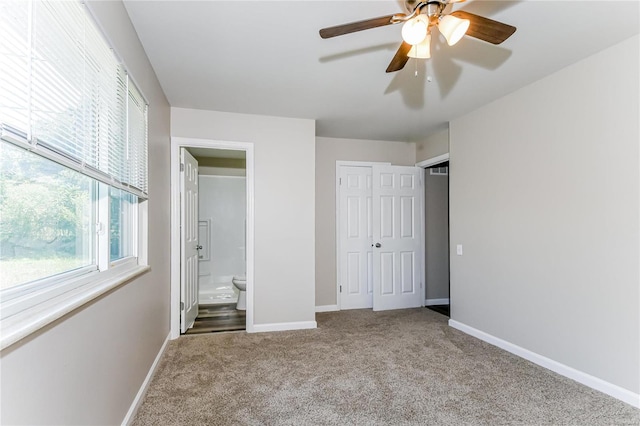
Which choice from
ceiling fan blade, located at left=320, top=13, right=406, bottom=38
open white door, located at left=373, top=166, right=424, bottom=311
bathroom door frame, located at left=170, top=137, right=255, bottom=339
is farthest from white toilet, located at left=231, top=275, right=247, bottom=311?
ceiling fan blade, located at left=320, top=13, right=406, bottom=38

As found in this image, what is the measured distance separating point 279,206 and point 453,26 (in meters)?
2.56

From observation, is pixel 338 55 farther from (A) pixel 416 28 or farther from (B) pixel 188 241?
(B) pixel 188 241

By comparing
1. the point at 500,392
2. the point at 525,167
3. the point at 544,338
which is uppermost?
the point at 525,167

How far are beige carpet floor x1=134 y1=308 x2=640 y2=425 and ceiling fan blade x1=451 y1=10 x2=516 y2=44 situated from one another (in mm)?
2158

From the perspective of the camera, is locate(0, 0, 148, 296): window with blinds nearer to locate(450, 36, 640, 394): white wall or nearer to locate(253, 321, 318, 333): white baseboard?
locate(253, 321, 318, 333): white baseboard

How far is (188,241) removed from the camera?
3.71 m

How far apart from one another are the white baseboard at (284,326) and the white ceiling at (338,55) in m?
2.35

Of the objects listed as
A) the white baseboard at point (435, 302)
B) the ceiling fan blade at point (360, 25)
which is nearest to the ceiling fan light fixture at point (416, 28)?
the ceiling fan blade at point (360, 25)

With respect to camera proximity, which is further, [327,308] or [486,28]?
[327,308]

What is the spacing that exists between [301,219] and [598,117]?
2742 mm

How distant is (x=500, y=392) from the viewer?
7.55 feet

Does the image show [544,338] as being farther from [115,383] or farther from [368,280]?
[115,383]

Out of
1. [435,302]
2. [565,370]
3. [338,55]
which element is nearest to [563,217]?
[565,370]

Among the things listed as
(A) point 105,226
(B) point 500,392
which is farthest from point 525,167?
(A) point 105,226
